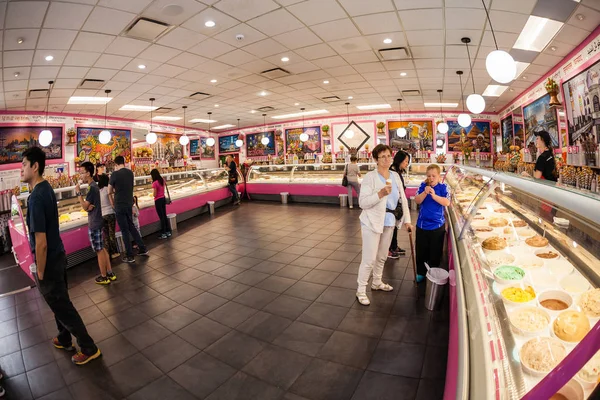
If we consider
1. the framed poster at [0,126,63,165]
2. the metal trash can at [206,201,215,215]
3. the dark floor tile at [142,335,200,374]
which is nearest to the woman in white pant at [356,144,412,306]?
the dark floor tile at [142,335,200,374]

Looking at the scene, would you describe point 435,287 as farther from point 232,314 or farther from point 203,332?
point 203,332

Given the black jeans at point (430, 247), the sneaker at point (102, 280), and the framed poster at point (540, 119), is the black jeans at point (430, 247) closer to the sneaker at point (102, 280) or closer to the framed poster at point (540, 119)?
the sneaker at point (102, 280)

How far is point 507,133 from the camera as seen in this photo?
1158cm

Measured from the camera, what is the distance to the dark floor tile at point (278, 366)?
2184mm

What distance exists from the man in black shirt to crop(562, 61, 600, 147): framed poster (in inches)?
338

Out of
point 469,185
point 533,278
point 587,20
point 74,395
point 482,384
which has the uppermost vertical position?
point 587,20

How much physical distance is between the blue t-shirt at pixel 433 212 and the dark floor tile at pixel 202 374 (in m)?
2.72

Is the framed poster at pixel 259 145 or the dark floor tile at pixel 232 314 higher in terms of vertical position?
the framed poster at pixel 259 145

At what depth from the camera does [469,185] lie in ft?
14.4

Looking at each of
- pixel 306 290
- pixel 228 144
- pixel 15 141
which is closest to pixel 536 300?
pixel 306 290

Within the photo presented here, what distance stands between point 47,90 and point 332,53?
7726mm

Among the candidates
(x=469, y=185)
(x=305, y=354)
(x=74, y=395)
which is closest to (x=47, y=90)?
(x=74, y=395)

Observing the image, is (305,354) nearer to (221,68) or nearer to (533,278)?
(533,278)

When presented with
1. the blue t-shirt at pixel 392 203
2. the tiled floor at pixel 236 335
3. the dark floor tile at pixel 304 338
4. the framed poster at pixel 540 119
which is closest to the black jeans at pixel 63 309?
the tiled floor at pixel 236 335
